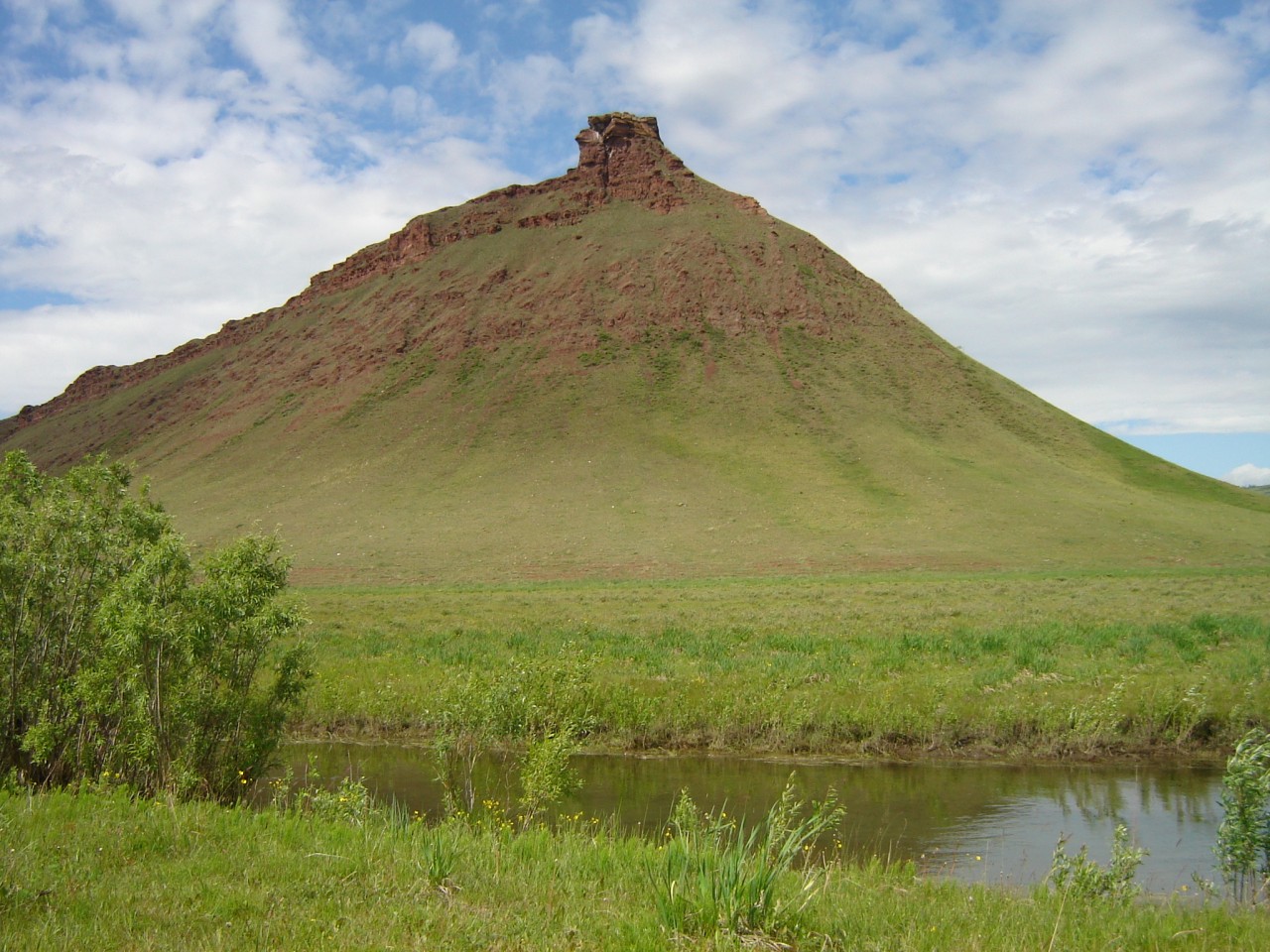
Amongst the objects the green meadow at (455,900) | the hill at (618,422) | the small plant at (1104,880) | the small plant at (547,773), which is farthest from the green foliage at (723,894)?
the hill at (618,422)

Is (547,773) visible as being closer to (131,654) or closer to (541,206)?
(131,654)

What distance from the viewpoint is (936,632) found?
2473cm

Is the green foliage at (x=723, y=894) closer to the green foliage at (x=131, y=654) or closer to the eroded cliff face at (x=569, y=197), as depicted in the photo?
the green foliage at (x=131, y=654)

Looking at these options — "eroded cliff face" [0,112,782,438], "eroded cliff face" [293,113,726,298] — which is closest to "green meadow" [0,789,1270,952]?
"eroded cliff face" [0,112,782,438]

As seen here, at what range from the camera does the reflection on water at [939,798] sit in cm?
1153

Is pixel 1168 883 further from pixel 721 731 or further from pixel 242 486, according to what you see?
pixel 242 486

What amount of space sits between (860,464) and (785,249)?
134 ft

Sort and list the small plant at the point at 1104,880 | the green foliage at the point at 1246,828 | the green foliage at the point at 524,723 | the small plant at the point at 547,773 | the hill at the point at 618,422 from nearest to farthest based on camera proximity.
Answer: the small plant at the point at 1104,880 → the green foliage at the point at 1246,828 → the small plant at the point at 547,773 → the green foliage at the point at 524,723 → the hill at the point at 618,422

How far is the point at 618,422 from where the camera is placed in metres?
84.0

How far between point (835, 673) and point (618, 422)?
2555 inches

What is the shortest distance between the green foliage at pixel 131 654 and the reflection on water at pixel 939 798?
2426mm

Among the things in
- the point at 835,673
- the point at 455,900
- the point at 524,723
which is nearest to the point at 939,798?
the point at 835,673

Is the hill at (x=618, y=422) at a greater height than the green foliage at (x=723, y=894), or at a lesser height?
greater

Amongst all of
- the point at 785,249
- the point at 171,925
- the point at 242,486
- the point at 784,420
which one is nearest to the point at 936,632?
the point at 171,925
